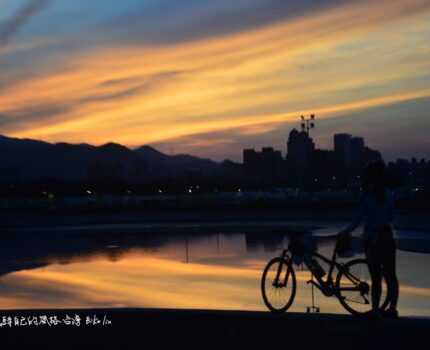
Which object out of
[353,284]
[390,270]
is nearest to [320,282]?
[353,284]

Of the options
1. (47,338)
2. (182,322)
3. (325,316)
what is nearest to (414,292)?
(325,316)

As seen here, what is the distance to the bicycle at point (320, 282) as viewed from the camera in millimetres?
9766

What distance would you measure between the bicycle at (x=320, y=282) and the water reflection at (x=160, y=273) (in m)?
1.61

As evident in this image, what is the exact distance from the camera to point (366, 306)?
1041 centimetres

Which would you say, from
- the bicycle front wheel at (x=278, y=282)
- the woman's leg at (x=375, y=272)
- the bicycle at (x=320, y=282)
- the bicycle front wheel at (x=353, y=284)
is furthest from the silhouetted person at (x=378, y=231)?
the bicycle front wheel at (x=278, y=282)

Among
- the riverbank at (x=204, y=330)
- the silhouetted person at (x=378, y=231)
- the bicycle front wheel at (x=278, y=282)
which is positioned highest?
the silhouetted person at (x=378, y=231)

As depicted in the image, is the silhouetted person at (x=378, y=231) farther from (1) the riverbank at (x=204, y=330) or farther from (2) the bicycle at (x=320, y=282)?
(1) the riverbank at (x=204, y=330)

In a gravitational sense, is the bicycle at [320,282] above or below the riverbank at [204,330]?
above

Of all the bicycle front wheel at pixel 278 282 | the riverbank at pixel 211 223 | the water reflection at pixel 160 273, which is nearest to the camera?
the bicycle front wheel at pixel 278 282

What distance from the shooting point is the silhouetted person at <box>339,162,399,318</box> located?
921 centimetres

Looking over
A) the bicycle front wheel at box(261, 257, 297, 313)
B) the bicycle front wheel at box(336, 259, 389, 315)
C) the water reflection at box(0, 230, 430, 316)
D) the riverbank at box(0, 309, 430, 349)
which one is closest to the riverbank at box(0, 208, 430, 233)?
the water reflection at box(0, 230, 430, 316)

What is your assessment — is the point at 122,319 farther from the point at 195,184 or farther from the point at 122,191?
the point at 195,184

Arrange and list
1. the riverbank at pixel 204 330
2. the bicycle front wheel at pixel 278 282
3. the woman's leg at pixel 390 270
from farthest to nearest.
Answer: the bicycle front wheel at pixel 278 282, the woman's leg at pixel 390 270, the riverbank at pixel 204 330

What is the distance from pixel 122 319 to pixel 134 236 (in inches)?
1010
